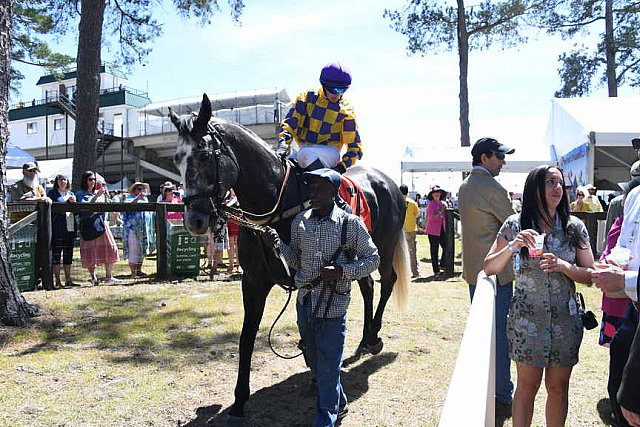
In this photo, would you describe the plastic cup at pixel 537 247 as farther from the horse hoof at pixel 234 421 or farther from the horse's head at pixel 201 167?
the horse hoof at pixel 234 421

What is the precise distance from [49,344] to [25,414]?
5.10 feet

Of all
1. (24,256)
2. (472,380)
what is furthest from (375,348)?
(24,256)

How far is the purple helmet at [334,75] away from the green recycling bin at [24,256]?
16.9 feet

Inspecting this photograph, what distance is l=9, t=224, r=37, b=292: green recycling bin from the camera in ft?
22.3

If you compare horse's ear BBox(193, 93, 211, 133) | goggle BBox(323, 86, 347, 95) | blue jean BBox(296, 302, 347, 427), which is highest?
goggle BBox(323, 86, 347, 95)

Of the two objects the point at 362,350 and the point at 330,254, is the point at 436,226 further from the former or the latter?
the point at 330,254

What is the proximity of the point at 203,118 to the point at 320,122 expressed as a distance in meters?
1.44

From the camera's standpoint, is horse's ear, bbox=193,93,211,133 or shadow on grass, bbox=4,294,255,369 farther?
shadow on grass, bbox=4,294,255,369

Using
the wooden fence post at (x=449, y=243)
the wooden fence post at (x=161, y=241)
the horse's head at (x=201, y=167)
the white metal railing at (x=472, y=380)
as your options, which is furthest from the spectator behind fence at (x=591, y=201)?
the white metal railing at (x=472, y=380)

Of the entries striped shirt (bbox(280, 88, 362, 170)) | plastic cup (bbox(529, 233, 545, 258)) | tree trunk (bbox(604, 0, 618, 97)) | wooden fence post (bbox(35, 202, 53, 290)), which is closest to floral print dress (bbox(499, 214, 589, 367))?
plastic cup (bbox(529, 233, 545, 258))

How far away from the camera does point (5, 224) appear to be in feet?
17.0

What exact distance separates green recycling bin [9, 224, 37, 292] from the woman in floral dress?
6.43 meters

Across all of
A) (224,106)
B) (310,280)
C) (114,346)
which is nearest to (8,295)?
(114,346)

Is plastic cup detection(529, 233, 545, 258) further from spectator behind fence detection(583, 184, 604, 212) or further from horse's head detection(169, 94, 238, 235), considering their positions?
spectator behind fence detection(583, 184, 604, 212)
